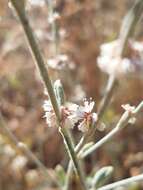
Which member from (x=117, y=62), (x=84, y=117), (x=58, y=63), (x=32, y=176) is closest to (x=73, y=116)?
(x=84, y=117)

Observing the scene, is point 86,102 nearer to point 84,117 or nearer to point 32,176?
point 84,117

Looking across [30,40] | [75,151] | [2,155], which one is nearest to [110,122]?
[2,155]

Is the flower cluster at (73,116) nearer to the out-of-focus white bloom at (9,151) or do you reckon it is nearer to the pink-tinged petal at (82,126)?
the pink-tinged petal at (82,126)

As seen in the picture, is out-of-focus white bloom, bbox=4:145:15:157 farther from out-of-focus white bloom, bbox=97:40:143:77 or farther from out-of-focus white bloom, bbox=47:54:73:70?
out-of-focus white bloom, bbox=97:40:143:77

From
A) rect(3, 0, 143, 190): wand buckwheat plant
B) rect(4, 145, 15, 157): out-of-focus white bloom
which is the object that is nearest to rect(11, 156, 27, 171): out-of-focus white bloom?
rect(4, 145, 15, 157): out-of-focus white bloom

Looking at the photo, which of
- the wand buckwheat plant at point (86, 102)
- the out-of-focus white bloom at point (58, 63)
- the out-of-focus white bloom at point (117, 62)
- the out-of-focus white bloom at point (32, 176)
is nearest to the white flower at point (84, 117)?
the wand buckwheat plant at point (86, 102)

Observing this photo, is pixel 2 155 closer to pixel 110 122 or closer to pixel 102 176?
pixel 110 122
